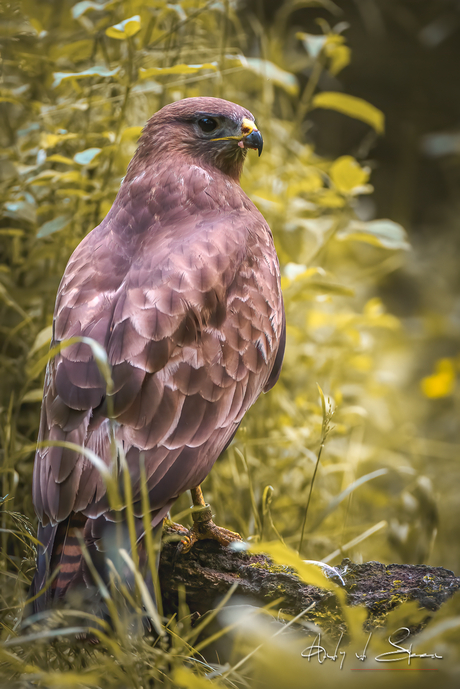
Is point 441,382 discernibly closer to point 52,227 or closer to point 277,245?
point 277,245

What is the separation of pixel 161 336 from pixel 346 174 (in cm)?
136

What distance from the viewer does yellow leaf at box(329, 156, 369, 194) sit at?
2.47 meters

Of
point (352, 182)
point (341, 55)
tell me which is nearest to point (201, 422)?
point (352, 182)

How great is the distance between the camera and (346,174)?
8.21ft

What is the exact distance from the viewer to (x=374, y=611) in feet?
4.97

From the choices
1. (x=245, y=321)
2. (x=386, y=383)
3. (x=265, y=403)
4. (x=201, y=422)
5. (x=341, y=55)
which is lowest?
(x=386, y=383)

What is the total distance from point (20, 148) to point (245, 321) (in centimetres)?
137

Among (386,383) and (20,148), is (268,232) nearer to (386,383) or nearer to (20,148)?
(20,148)

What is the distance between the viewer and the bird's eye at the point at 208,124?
2.01m

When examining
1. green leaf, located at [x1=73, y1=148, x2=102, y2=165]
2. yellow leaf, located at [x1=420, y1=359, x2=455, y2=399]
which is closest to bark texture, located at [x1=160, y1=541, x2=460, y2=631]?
green leaf, located at [x1=73, y1=148, x2=102, y2=165]

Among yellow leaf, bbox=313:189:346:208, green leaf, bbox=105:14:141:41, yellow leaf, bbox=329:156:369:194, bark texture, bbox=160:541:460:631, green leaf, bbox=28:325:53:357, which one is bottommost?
bark texture, bbox=160:541:460:631
